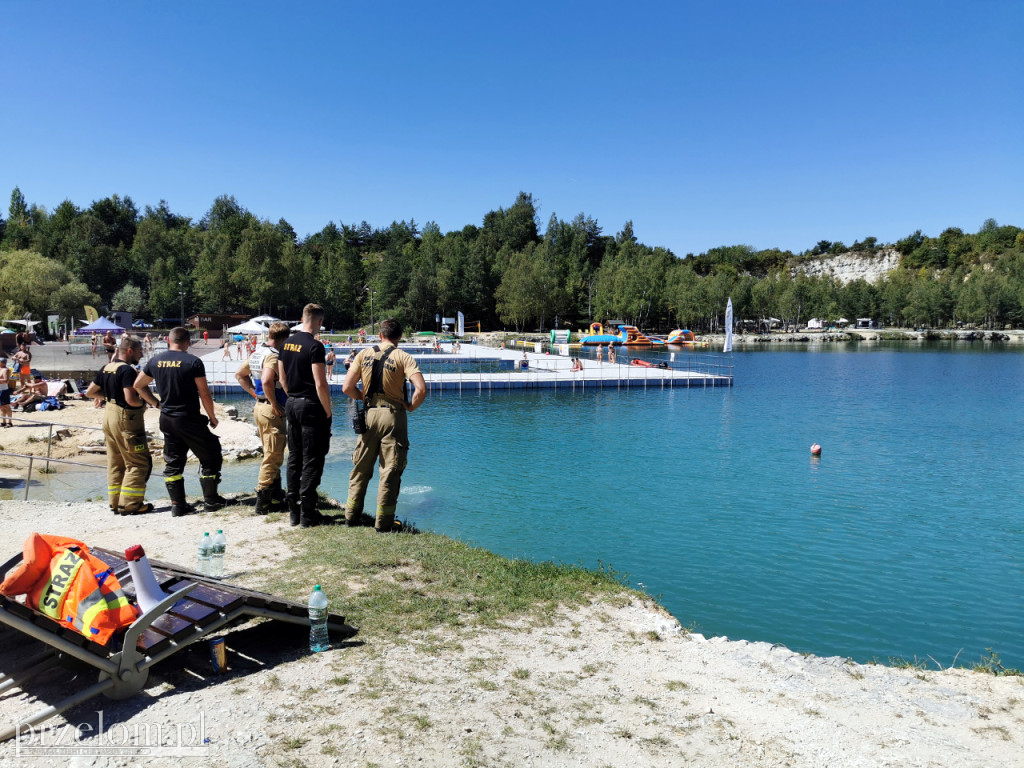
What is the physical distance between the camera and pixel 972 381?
42.2 metres

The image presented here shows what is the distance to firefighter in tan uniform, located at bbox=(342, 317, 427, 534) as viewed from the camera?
7.31 meters

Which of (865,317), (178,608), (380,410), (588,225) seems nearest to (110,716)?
(178,608)

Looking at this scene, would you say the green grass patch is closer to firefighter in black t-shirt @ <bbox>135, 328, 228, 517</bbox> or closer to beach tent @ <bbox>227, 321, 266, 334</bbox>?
firefighter in black t-shirt @ <bbox>135, 328, 228, 517</bbox>

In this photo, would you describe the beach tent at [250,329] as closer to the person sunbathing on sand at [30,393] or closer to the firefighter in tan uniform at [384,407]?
the person sunbathing on sand at [30,393]

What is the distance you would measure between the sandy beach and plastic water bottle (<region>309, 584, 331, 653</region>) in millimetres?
115

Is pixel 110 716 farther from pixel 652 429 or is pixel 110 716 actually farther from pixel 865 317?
pixel 865 317

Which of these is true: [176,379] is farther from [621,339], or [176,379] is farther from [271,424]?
[621,339]

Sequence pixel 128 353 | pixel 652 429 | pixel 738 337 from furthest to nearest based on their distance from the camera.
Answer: pixel 738 337, pixel 652 429, pixel 128 353

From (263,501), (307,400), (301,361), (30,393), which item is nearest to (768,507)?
(263,501)

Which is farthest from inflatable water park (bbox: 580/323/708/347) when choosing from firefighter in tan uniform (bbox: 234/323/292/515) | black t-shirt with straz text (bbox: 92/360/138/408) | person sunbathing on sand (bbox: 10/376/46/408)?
black t-shirt with straz text (bbox: 92/360/138/408)

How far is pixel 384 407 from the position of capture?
24.5ft

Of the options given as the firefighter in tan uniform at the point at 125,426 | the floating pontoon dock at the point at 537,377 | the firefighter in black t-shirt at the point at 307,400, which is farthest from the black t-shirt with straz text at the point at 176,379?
the floating pontoon dock at the point at 537,377

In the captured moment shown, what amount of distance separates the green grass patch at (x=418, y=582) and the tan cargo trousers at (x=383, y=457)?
0.99ft

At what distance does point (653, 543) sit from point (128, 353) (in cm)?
884
